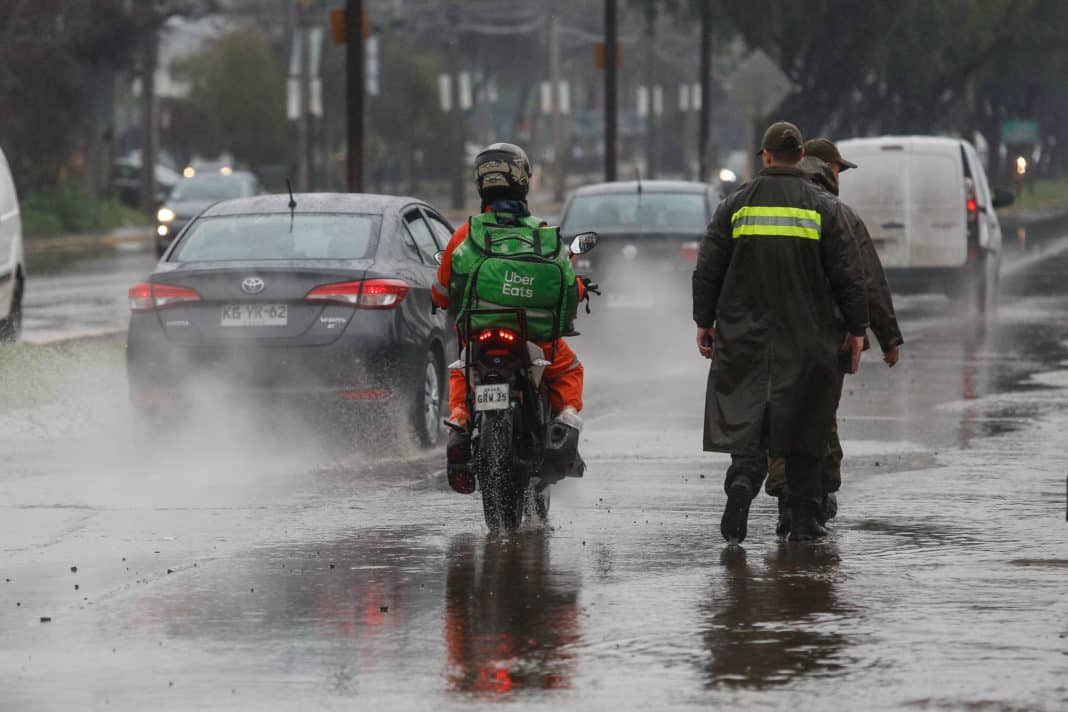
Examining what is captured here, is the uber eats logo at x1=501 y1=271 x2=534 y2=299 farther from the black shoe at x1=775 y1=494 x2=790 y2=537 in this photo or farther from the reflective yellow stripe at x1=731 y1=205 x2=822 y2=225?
the black shoe at x1=775 y1=494 x2=790 y2=537

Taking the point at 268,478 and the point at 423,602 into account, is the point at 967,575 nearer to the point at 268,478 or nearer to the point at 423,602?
the point at 423,602

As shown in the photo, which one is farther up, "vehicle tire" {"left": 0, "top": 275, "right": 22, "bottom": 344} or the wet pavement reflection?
"vehicle tire" {"left": 0, "top": 275, "right": 22, "bottom": 344}

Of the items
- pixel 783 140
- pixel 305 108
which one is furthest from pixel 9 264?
pixel 305 108

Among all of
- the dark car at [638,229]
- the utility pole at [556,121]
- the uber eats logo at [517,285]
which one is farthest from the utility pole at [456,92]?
the uber eats logo at [517,285]

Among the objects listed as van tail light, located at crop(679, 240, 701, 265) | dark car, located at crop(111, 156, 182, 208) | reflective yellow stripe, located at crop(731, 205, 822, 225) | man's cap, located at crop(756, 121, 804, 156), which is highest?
dark car, located at crop(111, 156, 182, 208)

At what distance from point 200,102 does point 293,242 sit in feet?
211

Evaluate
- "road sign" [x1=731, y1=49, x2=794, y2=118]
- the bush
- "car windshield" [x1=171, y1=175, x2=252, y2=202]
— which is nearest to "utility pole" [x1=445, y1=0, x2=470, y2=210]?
the bush

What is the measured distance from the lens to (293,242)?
14.0 m

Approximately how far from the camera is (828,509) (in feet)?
33.4

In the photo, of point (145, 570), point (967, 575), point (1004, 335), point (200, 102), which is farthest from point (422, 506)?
point (200, 102)

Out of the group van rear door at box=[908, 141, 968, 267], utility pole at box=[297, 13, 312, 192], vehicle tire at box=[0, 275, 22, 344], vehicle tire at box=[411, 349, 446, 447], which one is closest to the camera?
vehicle tire at box=[411, 349, 446, 447]

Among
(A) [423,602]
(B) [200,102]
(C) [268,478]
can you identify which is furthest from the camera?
(B) [200,102]

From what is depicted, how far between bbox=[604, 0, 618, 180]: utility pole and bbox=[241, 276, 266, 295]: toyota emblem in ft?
79.4

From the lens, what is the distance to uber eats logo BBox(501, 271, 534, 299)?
9977 mm
